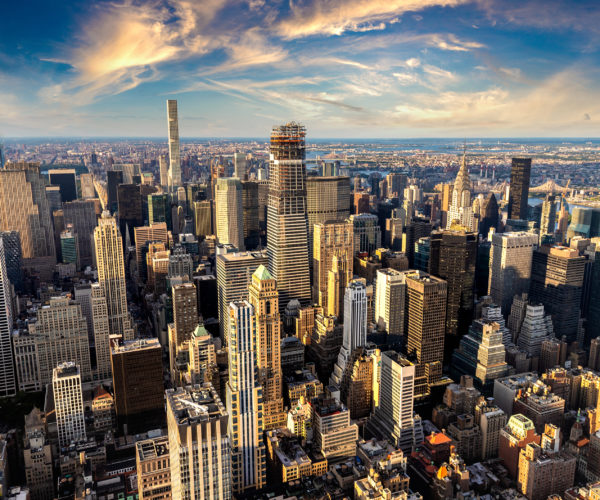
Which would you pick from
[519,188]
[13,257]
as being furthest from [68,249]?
[519,188]

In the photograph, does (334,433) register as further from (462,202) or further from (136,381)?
(462,202)

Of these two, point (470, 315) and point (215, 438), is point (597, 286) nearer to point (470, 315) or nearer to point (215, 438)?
point (470, 315)

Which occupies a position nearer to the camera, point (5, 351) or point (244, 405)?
point (244, 405)

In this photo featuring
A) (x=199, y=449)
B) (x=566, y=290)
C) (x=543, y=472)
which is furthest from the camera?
(x=566, y=290)

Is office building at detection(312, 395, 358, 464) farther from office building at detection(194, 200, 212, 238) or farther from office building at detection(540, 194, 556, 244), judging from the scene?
office building at detection(194, 200, 212, 238)

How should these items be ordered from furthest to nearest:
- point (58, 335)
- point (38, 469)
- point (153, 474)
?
A: point (58, 335) < point (38, 469) < point (153, 474)

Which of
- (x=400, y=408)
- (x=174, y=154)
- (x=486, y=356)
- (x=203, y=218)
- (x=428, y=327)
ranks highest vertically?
(x=174, y=154)

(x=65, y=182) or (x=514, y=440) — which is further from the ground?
(x=65, y=182)

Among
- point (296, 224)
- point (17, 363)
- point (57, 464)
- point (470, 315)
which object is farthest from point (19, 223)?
point (470, 315)
